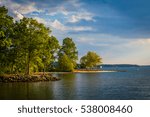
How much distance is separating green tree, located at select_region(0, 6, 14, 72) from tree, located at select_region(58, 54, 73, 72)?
146 feet

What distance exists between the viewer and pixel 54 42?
86.5 m

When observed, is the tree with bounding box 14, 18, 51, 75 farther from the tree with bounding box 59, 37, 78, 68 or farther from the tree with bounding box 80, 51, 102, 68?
the tree with bounding box 80, 51, 102, 68

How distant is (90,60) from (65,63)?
1022 inches

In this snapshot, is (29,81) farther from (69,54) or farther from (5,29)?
(69,54)

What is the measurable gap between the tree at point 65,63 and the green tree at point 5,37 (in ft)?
146

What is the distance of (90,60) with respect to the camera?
140 m

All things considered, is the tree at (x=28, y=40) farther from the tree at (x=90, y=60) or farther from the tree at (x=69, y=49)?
the tree at (x=90, y=60)

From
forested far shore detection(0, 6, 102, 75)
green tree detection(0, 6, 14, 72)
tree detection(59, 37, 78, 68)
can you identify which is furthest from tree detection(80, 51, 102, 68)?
green tree detection(0, 6, 14, 72)

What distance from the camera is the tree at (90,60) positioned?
139875 millimetres

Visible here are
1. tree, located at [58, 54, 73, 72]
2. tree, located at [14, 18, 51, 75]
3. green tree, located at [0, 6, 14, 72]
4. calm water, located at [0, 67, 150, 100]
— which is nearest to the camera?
calm water, located at [0, 67, 150, 100]

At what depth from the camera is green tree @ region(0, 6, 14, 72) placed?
218 ft

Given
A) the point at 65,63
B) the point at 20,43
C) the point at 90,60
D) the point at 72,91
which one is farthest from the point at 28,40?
the point at 90,60

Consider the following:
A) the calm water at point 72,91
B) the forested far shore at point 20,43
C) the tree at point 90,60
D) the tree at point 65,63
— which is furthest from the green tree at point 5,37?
the tree at point 90,60

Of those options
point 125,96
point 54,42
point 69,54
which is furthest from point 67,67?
point 125,96
